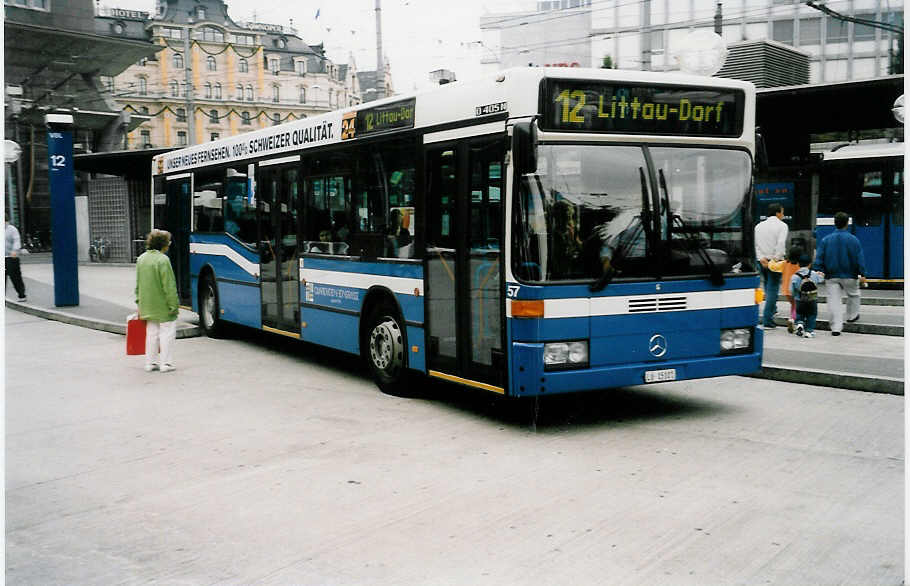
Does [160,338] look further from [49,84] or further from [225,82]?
[225,82]

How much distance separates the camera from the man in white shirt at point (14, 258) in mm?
19266

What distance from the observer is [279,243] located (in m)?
11.8

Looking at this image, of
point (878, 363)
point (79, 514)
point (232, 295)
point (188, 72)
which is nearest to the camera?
point (79, 514)

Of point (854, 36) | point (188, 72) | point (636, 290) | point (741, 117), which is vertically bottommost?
point (636, 290)

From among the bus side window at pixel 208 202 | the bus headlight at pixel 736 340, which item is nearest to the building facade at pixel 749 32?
the bus side window at pixel 208 202

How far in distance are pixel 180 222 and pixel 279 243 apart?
4045mm

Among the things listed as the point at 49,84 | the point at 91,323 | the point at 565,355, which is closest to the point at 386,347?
the point at 565,355

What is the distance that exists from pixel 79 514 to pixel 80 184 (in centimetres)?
4765

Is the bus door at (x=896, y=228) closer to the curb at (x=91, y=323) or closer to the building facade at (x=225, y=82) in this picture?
the curb at (x=91, y=323)

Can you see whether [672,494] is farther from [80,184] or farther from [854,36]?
[854,36]

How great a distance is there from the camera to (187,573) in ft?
15.4

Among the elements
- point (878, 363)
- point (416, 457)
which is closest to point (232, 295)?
point (416, 457)

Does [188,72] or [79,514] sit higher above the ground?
[188,72]

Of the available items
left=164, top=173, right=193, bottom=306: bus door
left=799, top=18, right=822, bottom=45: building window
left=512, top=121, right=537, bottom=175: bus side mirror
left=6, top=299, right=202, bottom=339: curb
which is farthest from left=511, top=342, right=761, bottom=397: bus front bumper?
left=799, top=18, right=822, bottom=45: building window
